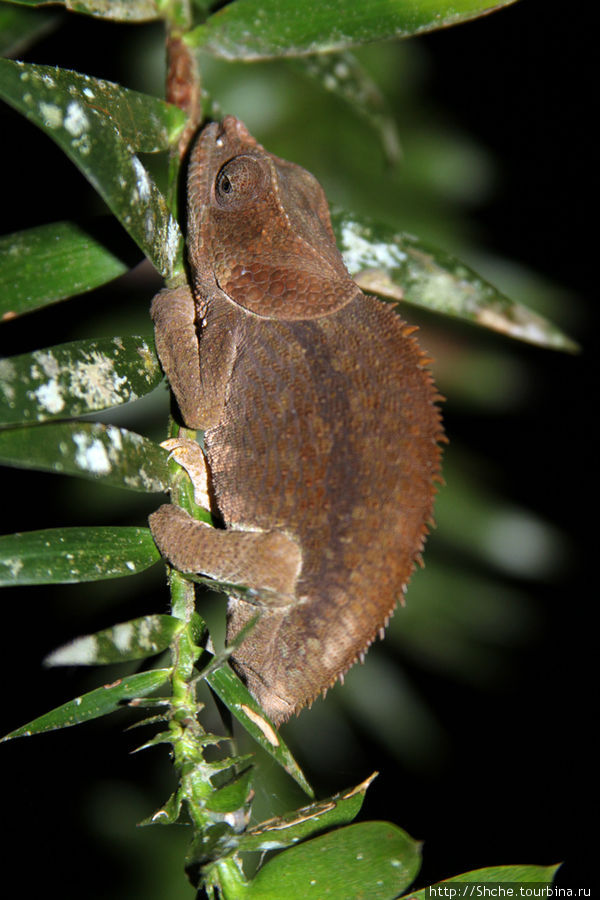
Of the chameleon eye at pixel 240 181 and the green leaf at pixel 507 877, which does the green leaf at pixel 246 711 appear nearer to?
→ the green leaf at pixel 507 877

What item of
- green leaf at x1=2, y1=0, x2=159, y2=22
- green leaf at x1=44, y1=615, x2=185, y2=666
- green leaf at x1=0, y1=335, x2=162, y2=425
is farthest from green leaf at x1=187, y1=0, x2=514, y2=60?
green leaf at x1=44, y1=615, x2=185, y2=666

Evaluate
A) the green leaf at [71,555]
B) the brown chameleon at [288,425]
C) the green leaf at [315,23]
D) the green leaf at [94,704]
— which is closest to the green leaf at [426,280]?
the brown chameleon at [288,425]

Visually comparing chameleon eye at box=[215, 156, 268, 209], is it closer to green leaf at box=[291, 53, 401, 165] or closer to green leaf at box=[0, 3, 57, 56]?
green leaf at box=[291, 53, 401, 165]

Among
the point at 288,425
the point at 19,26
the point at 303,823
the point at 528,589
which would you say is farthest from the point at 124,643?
the point at 528,589

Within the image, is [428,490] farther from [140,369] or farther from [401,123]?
[401,123]

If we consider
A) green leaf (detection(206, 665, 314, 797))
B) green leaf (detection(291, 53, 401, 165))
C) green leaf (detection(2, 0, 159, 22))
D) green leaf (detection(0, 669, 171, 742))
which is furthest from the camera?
green leaf (detection(291, 53, 401, 165))
